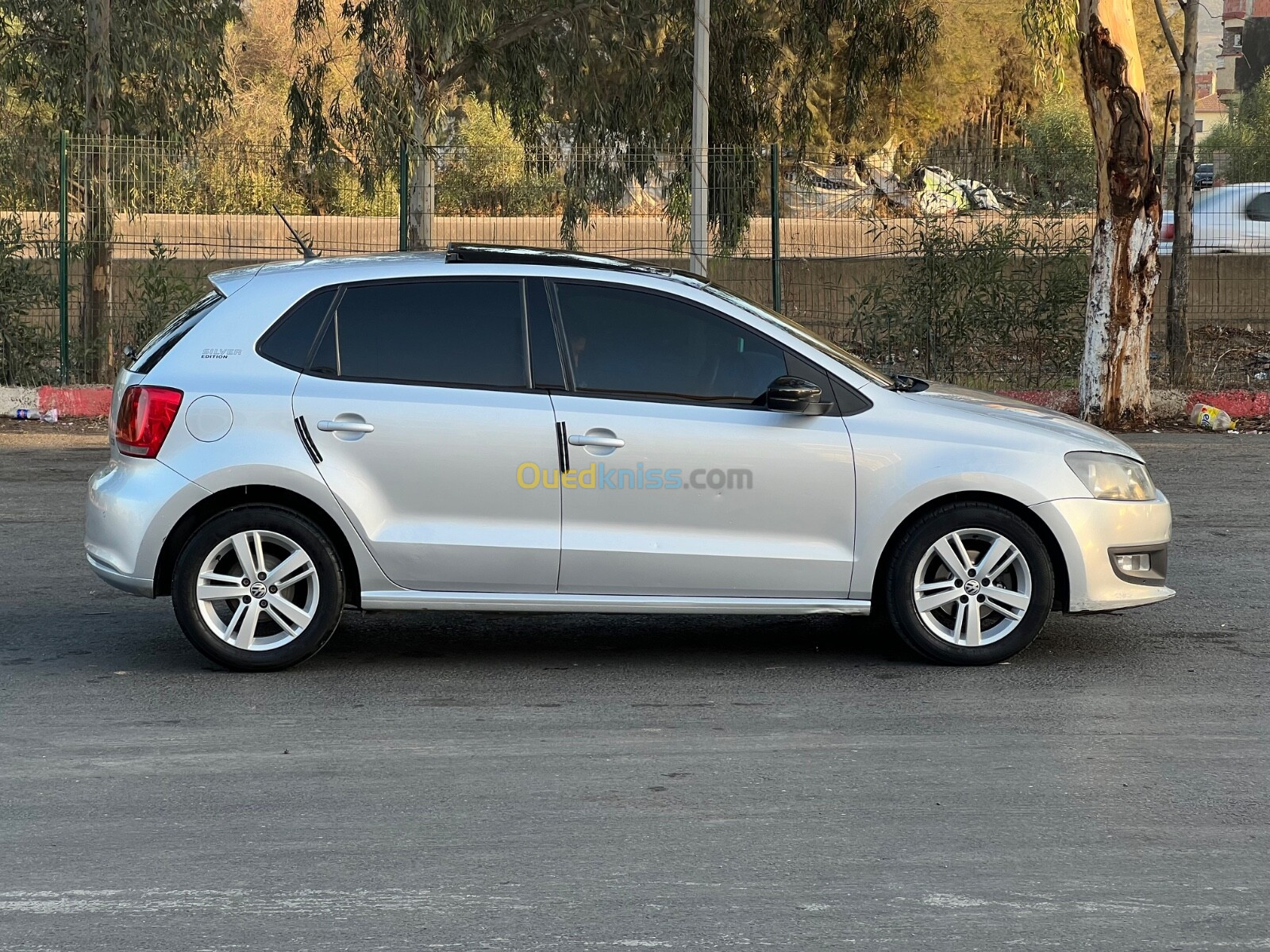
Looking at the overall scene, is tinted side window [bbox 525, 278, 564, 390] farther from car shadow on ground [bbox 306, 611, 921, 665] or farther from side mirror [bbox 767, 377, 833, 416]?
car shadow on ground [bbox 306, 611, 921, 665]

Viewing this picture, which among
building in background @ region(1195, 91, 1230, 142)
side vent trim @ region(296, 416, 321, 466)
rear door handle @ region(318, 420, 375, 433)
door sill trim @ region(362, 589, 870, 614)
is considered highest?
building in background @ region(1195, 91, 1230, 142)

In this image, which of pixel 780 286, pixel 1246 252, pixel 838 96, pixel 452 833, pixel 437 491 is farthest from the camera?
pixel 838 96

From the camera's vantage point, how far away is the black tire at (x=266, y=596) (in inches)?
268

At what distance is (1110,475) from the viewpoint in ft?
23.1

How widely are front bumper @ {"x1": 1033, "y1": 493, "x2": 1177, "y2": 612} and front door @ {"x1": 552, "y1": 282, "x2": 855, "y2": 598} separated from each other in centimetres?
89

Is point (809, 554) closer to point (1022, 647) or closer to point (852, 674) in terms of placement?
point (852, 674)

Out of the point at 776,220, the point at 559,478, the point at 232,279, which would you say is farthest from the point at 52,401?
the point at 559,478

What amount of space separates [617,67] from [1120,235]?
28.8ft

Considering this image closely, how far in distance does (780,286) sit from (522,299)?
1135 cm

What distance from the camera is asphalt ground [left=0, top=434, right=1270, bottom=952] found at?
437 centimetres

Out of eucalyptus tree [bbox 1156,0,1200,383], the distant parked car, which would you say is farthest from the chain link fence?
the distant parked car

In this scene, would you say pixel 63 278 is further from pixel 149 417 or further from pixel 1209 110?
pixel 1209 110

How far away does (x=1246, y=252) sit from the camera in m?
20.2

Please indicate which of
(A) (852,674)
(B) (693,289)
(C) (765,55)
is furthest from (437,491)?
(C) (765,55)
